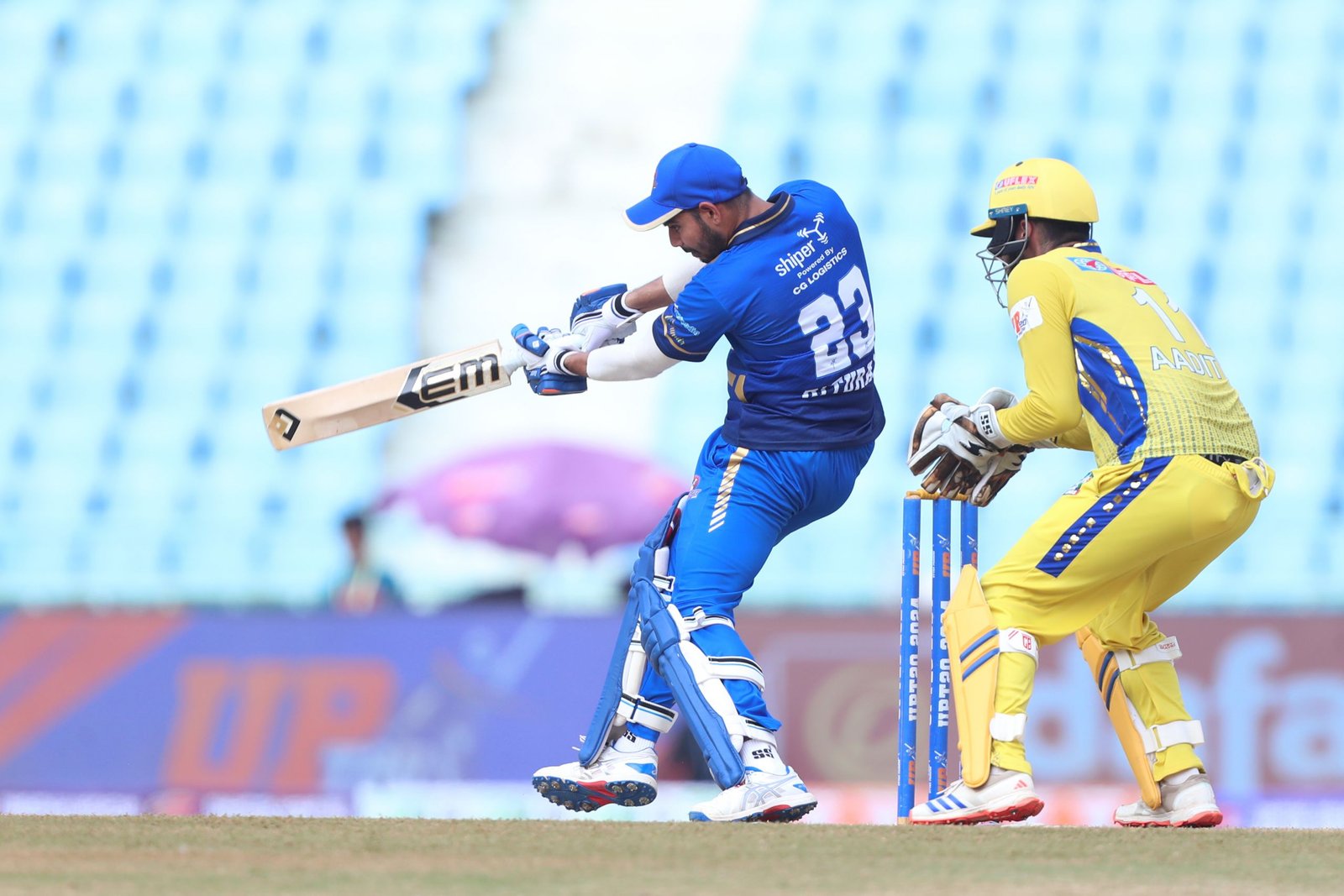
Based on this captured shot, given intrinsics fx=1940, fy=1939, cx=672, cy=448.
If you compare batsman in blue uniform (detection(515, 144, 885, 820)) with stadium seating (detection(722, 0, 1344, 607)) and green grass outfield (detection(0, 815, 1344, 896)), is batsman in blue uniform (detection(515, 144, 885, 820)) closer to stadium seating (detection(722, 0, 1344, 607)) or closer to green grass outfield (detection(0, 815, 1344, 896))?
green grass outfield (detection(0, 815, 1344, 896))

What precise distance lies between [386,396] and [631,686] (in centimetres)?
105

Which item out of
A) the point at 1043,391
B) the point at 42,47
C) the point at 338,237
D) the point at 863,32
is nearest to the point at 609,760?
the point at 1043,391

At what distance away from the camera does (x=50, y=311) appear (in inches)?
460

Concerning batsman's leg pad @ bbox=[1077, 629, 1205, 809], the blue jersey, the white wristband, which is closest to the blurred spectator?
the white wristband

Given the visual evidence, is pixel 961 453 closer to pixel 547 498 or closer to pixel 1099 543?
pixel 1099 543

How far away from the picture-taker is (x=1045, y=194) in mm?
4512

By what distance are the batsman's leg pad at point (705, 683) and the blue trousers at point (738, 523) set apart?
0.02m

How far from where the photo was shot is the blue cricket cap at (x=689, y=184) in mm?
4586

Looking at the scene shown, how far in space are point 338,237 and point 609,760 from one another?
25.4 feet

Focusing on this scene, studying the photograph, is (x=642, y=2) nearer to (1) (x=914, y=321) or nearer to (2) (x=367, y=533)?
(1) (x=914, y=321)

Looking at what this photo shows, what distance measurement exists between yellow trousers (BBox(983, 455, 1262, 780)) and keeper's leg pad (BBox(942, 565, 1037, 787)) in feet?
0.06

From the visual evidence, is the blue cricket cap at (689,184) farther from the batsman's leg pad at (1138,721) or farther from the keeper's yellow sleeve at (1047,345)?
the batsman's leg pad at (1138,721)

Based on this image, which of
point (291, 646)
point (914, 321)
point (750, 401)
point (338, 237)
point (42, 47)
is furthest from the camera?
point (42, 47)

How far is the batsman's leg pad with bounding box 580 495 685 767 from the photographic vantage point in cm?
475
